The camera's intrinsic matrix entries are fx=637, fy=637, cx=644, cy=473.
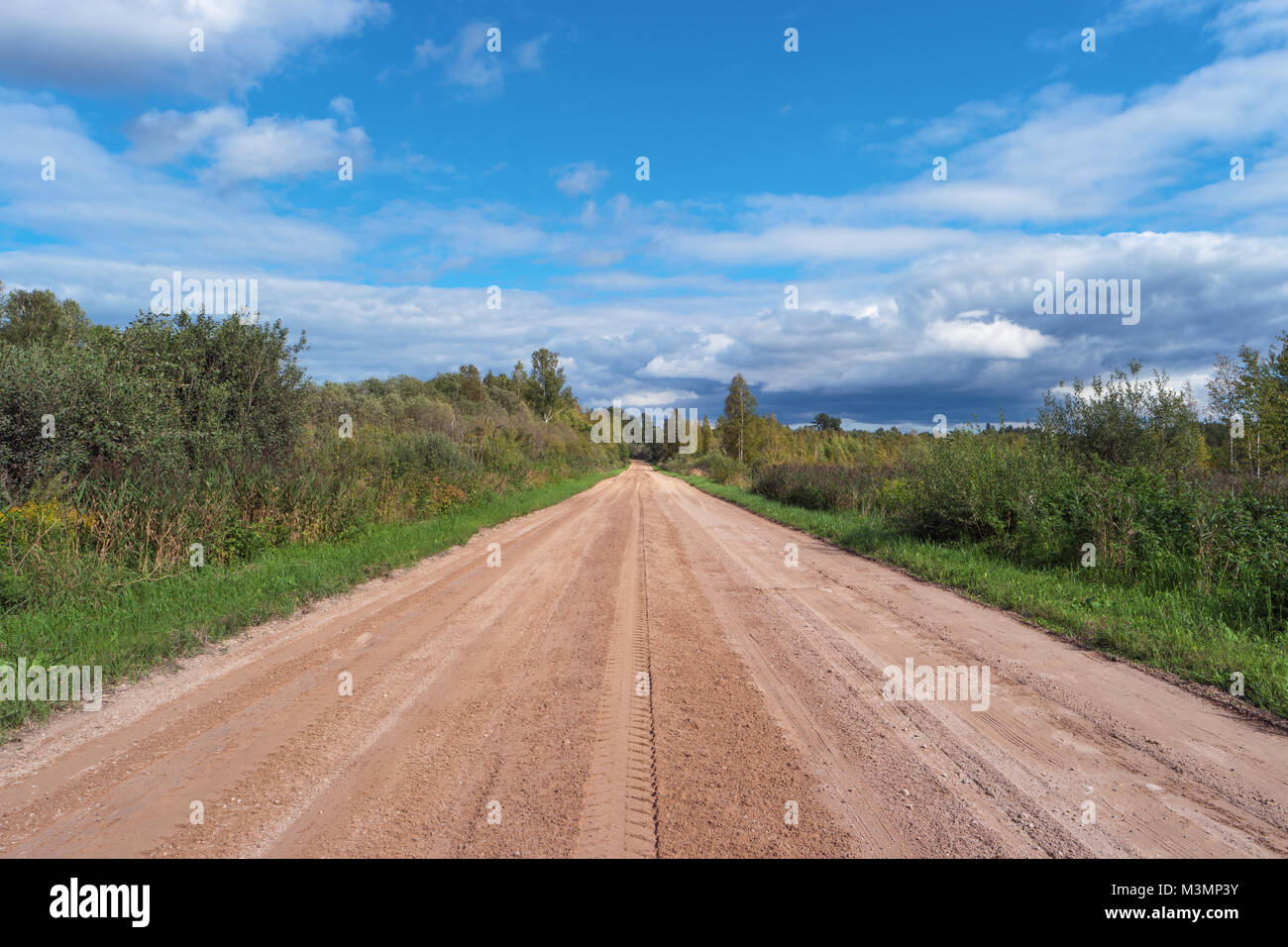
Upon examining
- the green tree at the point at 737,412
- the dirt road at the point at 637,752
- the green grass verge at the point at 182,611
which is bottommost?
the dirt road at the point at 637,752

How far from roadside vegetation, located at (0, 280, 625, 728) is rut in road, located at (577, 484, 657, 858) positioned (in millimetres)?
4117

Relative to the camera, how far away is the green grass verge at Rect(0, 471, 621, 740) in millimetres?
5469

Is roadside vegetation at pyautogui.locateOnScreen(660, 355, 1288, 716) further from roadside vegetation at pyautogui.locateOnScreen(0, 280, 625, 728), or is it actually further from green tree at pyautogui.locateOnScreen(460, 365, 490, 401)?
green tree at pyautogui.locateOnScreen(460, 365, 490, 401)

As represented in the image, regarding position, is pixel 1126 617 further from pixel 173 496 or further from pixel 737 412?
pixel 737 412

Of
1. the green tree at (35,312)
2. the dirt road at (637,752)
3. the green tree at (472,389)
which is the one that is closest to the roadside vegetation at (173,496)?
the dirt road at (637,752)

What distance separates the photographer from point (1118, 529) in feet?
30.9

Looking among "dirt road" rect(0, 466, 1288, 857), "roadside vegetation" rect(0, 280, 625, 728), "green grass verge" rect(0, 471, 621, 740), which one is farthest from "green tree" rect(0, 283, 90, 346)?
"dirt road" rect(0, 466, 1288, 857)

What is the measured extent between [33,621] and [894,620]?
8944mm

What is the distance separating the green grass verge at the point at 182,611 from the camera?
17.9 ft

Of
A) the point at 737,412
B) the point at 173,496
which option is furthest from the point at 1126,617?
the point at 737,412

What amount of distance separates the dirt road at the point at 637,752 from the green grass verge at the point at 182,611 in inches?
14.3

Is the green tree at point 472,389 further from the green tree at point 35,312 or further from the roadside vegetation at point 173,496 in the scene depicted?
the roadside vegetation at point 173,496
